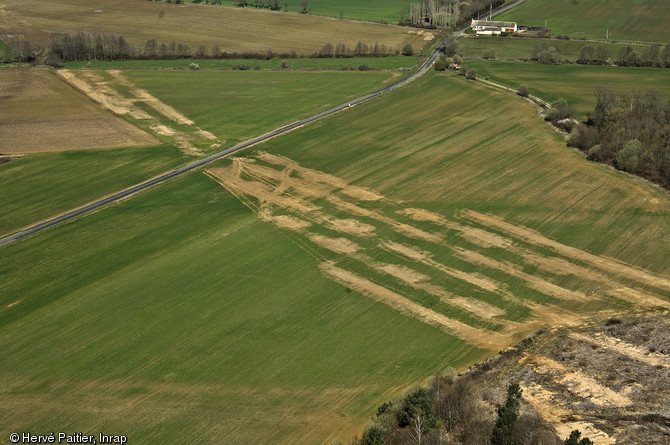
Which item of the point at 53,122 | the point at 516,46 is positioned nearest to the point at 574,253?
the point at 53,122

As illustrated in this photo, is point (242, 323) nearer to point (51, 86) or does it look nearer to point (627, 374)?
point (627, 374)

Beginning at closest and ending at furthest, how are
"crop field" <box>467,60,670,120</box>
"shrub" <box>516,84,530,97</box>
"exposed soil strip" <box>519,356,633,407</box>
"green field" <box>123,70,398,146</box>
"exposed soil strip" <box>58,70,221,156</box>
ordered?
"exposed soil strip" <box>519,356,633,407</box> → "exposed soil strip" <box>58,70,221,156</box> → "green field" <box>123,70,398,146</box> → "crop field" <box>467,60,670,120</box> → "shrub" <box>516,84,530,97</box>

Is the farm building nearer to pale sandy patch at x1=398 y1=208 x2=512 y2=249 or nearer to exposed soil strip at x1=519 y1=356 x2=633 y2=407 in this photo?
pale sandy patch at x1=398 y1=208 x2=512 y2=249

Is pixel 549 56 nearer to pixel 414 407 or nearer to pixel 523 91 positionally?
pixel 523 91

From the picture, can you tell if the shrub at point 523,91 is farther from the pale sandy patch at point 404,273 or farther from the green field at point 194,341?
the green field at point 194,341

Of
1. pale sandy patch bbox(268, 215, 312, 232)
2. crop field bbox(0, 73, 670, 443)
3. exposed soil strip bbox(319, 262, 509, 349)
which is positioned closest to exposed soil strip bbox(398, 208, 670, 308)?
crop field bbox(0, 73, 670, 443)

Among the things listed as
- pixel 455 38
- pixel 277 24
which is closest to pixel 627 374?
pixel 455 38
